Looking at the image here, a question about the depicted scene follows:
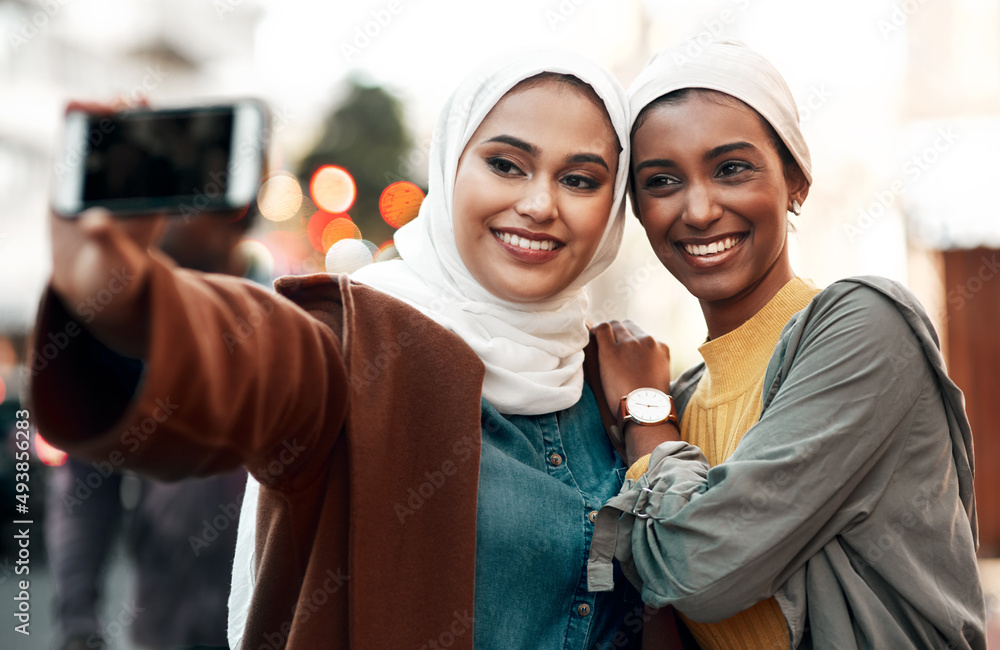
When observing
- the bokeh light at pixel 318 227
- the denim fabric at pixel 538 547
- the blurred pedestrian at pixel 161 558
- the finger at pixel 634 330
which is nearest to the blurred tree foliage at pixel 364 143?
the bokeh light at pixel 318 227

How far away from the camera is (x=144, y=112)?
1.08 m

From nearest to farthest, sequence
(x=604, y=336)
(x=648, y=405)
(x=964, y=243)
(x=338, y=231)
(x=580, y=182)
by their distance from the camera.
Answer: (x=580, y=182) → (x=648, y=405) → (x=604, y=336) → (x=964, y=243) → (x=338, y=231)

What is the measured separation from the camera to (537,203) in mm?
2062

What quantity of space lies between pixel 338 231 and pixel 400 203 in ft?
3.62

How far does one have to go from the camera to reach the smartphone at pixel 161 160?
3.41 ft

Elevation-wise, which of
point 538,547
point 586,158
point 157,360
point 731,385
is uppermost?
point 586,158

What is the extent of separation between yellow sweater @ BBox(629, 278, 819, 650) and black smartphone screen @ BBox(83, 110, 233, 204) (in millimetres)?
1351

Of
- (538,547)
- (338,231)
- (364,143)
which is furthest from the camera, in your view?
(364,143)

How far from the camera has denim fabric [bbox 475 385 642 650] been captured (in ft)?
6.16

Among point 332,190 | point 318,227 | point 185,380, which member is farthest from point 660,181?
point 332,190

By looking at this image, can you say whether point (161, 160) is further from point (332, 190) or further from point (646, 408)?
point (332, 190)

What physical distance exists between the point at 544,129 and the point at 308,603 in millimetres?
1245

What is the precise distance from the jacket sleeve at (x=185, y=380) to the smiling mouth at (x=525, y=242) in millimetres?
741

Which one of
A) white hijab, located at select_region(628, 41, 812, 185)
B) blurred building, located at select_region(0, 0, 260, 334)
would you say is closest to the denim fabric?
white hijab, located at select_region(628, 41, 812, 185)
